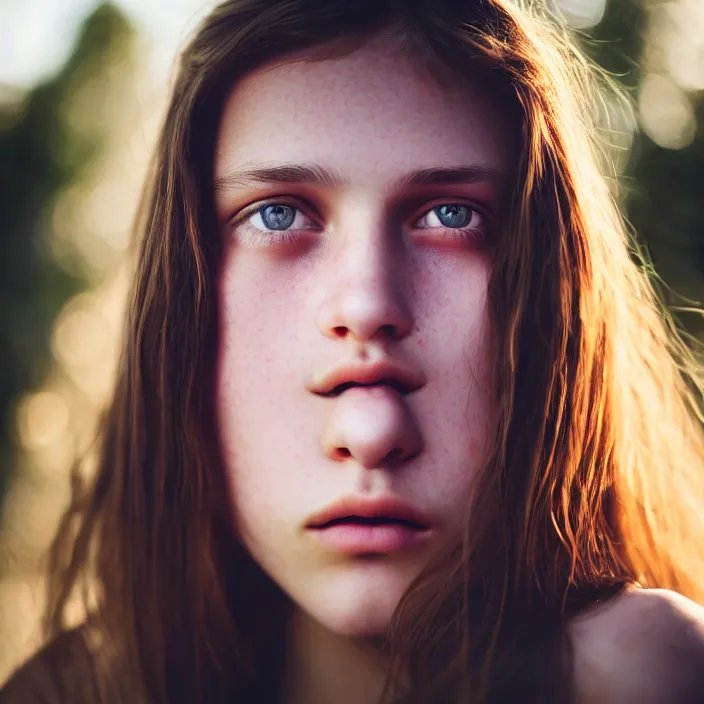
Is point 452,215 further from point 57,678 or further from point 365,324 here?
point 57,678

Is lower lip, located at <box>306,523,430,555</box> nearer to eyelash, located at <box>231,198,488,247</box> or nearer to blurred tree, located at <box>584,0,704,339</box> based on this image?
eyelash, located at <box>231,198,488,247</box>

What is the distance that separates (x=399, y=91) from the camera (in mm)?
709

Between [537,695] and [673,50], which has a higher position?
[673,50]

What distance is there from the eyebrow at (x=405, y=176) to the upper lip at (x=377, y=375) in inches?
6.5

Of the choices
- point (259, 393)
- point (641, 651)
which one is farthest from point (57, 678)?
point (641, 651)

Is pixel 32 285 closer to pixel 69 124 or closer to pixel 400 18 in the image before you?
pixel 69 124

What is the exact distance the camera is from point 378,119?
0.70 metres

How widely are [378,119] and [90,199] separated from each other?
1102 millimetres

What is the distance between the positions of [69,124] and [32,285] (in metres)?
0.39

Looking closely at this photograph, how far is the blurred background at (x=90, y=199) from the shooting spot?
1.00m

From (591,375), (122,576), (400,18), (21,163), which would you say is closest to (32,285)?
(21,163)

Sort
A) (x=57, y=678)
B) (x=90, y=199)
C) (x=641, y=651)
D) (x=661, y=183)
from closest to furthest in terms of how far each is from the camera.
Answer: (x=641, y=651)
(x=57, y=678)
(x=661, y=183)
(x=90, y=199)

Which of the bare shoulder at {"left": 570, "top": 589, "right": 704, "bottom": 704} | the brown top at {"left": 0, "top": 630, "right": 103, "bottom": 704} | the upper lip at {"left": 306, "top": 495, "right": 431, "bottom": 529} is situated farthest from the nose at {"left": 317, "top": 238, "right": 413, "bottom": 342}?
the brown top at {"left": 0, "top": 630, "right": 103, "bottom": 704}

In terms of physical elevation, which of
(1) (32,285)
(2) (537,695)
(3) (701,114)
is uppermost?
(1) (32,285)
